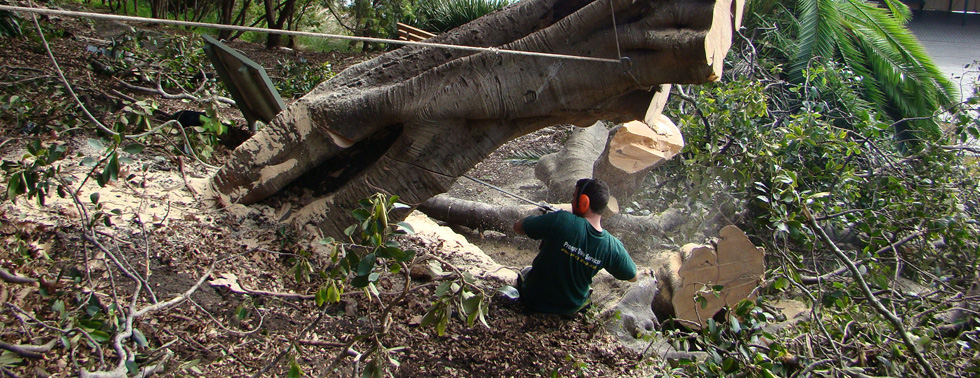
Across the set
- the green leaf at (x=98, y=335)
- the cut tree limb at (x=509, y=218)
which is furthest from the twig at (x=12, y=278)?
the cut tree limb at (x=509, y=218)

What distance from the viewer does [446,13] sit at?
9.58 metres

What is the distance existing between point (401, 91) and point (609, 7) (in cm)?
107

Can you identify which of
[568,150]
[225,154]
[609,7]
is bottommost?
[568,150]

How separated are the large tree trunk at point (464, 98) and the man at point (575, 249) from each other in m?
0.40

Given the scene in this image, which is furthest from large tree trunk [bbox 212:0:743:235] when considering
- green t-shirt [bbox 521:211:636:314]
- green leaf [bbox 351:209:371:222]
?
green leaf [bbox 351:209:371:222]

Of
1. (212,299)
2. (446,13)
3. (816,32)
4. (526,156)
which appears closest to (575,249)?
(212,299)

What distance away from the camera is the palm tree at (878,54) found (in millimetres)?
6711

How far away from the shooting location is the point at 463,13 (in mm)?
9539

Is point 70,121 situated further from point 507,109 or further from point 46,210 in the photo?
point 507,109

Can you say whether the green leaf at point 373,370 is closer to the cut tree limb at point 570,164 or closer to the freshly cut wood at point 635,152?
the freshly cut wood at point 635,152

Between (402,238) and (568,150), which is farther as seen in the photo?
(568,150)

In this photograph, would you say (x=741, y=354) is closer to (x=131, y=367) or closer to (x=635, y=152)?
(x=131, y=367)

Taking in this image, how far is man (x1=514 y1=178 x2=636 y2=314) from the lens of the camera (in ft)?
9.48

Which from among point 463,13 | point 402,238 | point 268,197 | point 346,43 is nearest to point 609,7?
point 402,238
